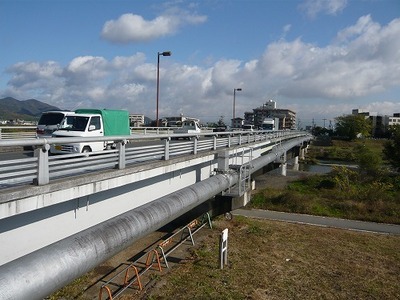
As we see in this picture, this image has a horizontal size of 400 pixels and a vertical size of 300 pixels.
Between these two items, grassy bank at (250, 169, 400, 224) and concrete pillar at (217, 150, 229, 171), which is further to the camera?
grassy bank at (250, 169, 400, 224)

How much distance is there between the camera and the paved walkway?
74.4ft

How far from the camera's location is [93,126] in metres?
15.1

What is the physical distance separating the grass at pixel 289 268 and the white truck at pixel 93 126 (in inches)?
220

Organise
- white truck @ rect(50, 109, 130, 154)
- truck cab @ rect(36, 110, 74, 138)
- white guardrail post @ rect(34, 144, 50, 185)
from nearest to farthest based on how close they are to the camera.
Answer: white guardrail post @ rect(34, 144, 50, 185)
white truck @ rect(50, 109, 130, 154)
truck cab @ rect(36, 110, 74, 138)

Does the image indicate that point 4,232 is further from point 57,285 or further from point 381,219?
point 381,219

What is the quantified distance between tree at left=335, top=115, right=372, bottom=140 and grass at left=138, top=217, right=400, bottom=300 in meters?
109

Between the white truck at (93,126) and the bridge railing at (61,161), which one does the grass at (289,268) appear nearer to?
the bridge railing at (61,161)

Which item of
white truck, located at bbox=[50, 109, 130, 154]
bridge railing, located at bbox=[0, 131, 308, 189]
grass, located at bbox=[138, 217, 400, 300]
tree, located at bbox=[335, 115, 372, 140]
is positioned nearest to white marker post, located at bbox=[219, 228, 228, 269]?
grass, located at bbox=[138, 217, 400, 300]

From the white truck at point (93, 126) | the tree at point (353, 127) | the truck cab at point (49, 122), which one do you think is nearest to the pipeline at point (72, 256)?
the white truck at point (93, 126)

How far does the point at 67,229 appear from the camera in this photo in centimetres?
682

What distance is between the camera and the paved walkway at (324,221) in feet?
74.4

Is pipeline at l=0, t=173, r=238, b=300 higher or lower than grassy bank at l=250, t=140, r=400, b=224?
higher

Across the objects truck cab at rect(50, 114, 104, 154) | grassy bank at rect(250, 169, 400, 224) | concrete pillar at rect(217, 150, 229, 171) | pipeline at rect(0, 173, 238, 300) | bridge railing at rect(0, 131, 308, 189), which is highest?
truck cab at rect(50, 114, 104, 154)

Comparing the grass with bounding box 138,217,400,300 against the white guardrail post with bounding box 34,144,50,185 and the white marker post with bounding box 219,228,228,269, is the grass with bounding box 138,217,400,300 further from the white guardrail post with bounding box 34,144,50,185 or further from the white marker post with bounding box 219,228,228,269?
the white guardrail post with bounding box 34,144,50,185
